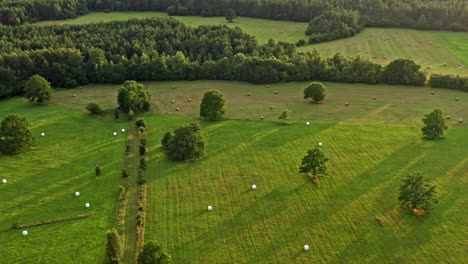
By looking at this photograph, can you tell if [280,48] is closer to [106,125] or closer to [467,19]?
[106,125]

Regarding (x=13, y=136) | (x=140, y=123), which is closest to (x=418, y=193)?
(x=140, y=123)

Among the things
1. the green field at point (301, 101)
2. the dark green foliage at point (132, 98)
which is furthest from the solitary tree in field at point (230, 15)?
the dark green foliage at point (132, 98)

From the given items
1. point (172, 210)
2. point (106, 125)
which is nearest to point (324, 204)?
point (172, 210)

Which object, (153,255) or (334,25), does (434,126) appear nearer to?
(153,255)

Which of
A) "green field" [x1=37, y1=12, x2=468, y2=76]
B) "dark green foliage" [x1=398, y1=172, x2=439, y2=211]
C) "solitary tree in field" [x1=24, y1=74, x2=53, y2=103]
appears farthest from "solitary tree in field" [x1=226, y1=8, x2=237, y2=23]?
"dark green foliage" [x1=398, y1=172, x2=439, y2=211]

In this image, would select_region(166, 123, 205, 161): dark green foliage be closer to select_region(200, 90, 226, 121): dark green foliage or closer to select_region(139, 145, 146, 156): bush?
select_region(139, 145, 146, 156): bush

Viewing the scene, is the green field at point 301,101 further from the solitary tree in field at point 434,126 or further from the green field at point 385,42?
the green field at point 385,42
